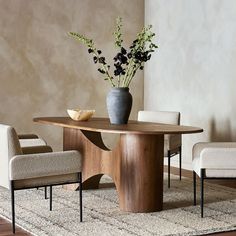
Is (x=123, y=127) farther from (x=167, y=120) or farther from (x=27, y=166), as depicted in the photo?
(x=167, y=120)

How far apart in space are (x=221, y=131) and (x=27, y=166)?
3.01 metres

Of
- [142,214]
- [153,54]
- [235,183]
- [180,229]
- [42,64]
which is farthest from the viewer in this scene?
[153,54]

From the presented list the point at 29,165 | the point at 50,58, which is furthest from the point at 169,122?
the point at 29,165

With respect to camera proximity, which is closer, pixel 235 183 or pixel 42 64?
pixel 235 183

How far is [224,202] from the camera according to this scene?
16.3 feet

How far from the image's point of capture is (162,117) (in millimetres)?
5984

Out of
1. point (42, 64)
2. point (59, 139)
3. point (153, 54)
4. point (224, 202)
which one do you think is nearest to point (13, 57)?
point (42, 64)

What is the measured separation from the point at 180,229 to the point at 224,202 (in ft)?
3.51

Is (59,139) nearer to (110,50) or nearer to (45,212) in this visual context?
(110,50)

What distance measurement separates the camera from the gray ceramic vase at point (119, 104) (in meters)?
4.95

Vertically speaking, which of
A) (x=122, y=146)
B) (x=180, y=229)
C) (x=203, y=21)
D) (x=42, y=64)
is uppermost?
(x=203, y=21)

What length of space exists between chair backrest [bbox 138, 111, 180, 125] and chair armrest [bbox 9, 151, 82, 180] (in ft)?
6.44

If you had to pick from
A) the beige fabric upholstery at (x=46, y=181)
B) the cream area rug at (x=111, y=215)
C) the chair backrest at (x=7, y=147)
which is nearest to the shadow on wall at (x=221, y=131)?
the cream area rug at (x=111, y=215)

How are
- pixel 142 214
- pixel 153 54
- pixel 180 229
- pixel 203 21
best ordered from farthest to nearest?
pixel 153 54, pixel 203 21, pixel 142 214, pixel 180 229
